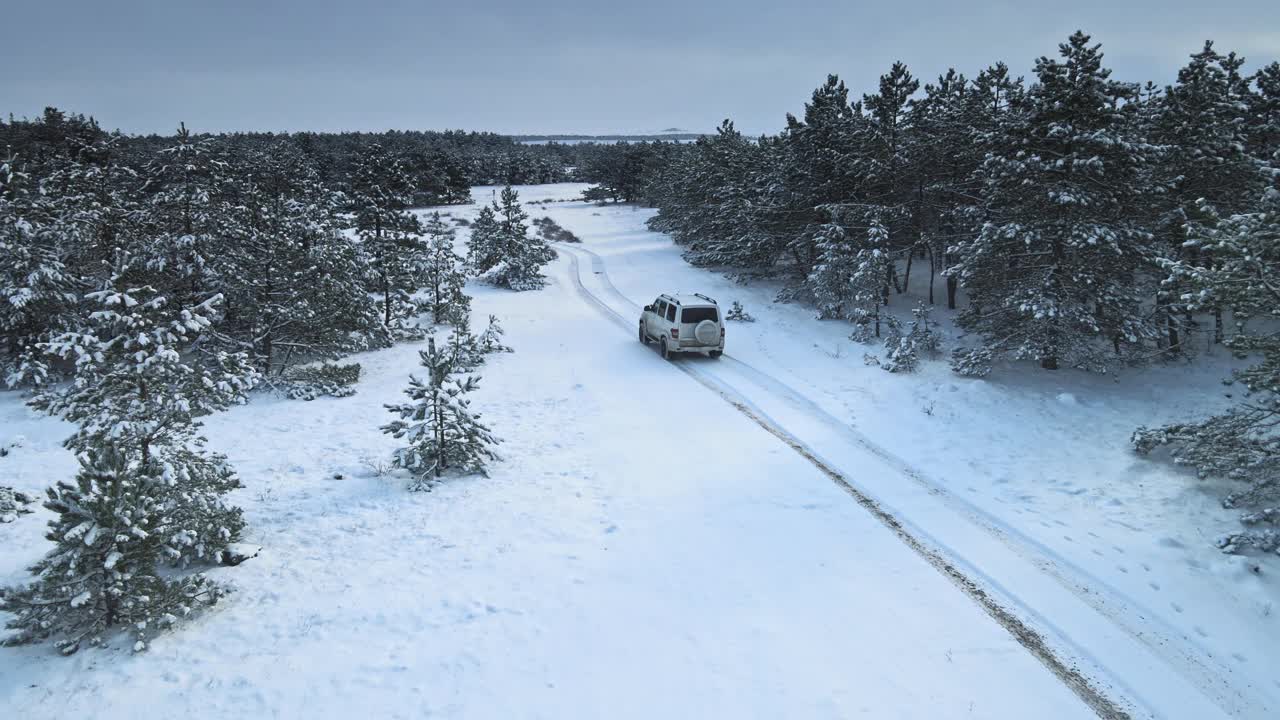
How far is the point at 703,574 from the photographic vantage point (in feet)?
29.0

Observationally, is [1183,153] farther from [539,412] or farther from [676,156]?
[676,156]

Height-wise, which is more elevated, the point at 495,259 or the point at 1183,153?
the point at 1183,153

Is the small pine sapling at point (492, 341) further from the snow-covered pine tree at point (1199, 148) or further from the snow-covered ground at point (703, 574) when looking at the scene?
the snow-covered pine tree at point (1199, 148)

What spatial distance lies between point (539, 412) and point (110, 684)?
A: 400 inches

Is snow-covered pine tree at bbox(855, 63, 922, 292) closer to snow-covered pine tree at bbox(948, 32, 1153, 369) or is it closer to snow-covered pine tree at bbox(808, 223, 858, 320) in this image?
snow-covered pine tree at bbox(808, 223, 858, 320)

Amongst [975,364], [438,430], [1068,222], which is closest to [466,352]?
[438,430]

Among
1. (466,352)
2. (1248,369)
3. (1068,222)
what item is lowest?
(466,352)

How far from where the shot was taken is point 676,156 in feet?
205

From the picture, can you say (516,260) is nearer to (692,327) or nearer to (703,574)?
(692,327)

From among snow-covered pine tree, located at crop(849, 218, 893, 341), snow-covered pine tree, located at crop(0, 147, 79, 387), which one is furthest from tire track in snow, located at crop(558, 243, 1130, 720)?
snow-covered pine tree, located at crop(0, 147, 79, 387)

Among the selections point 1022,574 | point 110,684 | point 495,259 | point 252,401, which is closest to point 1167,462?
point 1022,574

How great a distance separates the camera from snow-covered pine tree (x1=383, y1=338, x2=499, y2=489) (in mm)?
11953

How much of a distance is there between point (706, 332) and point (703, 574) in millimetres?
12353

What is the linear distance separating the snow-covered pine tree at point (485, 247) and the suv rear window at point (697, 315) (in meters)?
19.9
